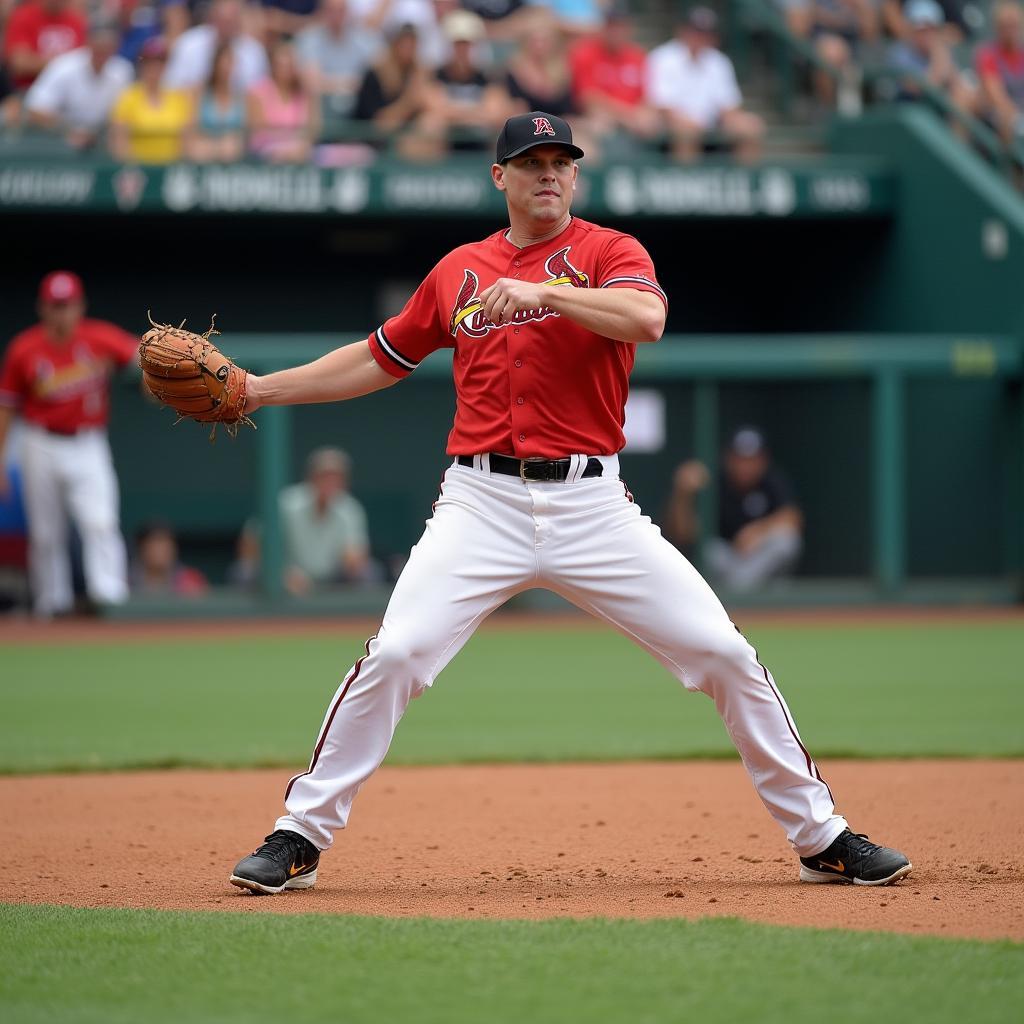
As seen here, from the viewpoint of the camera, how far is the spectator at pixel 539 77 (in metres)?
13.9

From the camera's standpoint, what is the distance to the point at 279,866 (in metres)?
4.05

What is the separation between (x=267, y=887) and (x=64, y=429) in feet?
25.9

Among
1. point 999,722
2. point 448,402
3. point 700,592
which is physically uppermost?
point 448,402

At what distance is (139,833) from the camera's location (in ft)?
16.9

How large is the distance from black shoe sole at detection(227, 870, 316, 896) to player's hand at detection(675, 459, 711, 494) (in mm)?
9042

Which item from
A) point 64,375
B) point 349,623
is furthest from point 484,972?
point 349,623

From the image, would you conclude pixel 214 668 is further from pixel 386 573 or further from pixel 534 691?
pixel 386 573

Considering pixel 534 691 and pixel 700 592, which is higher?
pixel 700 592

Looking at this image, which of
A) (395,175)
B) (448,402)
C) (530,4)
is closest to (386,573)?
(448,402)

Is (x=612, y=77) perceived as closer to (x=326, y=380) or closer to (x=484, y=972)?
(x=326, y=380)

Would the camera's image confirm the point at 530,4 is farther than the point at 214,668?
Yes

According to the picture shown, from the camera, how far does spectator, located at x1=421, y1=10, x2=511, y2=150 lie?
13762 millimetres

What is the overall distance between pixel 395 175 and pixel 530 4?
3115 millimetres

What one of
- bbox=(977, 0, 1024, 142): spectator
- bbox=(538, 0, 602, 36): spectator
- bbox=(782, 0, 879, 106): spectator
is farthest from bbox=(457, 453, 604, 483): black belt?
bbox=(538, 0, 602, 36): spectator
